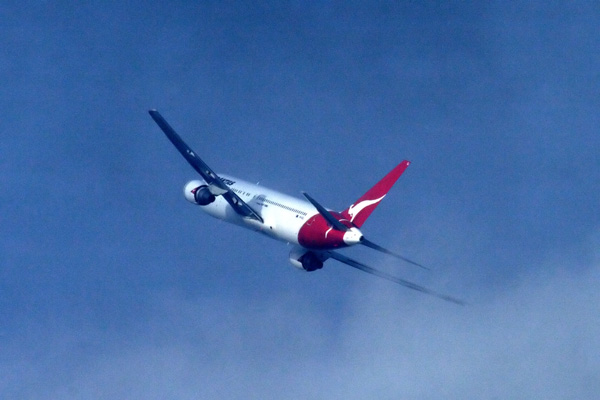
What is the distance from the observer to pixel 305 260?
113750 mm

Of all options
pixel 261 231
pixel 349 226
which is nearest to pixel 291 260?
A: pixel 261 231

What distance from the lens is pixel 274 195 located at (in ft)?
378

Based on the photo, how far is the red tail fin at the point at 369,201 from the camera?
10806 centimetres

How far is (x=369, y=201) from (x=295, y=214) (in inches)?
314

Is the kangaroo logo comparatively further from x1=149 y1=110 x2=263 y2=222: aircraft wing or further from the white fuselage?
x1=149 y1=110 x2=263 y2=222: aircraft wing

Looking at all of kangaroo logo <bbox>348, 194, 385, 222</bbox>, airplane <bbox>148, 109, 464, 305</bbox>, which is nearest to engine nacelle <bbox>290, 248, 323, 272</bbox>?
airplane <bbox>148, 109, 464, 305</bbox>

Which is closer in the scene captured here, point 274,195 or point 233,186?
point 274,195

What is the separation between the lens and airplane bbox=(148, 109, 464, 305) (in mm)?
104562

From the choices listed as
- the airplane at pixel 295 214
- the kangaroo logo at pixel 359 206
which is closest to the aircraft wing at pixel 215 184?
the airplane at pixel 295 214

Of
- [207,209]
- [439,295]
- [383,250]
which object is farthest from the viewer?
[207,209]

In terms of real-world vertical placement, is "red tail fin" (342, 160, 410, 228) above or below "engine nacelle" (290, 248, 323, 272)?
above

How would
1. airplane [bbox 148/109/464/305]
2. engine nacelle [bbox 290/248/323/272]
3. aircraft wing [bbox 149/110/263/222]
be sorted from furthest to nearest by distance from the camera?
engine nacelle [bbox 290/248/323/272] < aircraft wing [bbox 149/110/263/222] < airplane [bbox 148/109/464/305]

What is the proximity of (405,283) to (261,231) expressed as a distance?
1691cm

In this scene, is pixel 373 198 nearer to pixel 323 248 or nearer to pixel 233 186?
pixel 323 248
